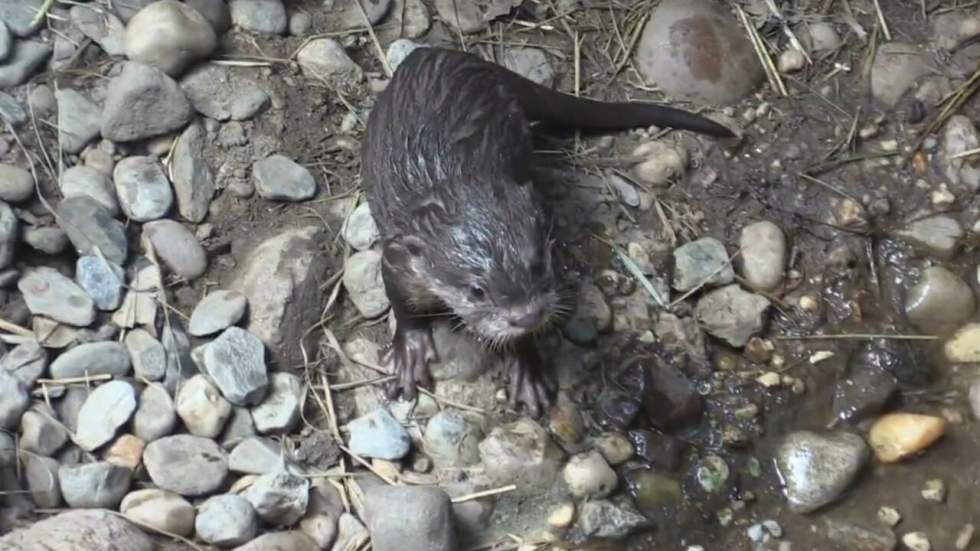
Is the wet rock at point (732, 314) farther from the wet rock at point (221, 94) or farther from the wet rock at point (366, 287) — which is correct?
the wet rock at point (221, 94)

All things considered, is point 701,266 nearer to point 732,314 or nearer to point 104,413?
point 732,314

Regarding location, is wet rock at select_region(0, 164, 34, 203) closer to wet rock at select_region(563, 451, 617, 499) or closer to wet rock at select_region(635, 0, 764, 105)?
wet rock at select_region(563, 451, 617, 499)

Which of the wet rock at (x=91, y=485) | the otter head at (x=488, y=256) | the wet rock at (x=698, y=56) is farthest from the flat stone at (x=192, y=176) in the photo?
the wet rock at (x=698, y=56)

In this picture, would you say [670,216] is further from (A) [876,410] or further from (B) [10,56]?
(B) [10,56]

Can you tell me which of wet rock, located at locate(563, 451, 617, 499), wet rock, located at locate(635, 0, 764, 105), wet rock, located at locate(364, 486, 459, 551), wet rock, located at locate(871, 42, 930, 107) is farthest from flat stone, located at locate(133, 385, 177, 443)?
wet rock, located at locate(871, 42, 930, 107)

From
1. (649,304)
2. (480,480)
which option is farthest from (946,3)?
(480,480)

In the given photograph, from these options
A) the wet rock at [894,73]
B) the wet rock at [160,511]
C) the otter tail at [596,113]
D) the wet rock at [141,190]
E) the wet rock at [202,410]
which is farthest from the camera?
the wet rock at [894,73]
